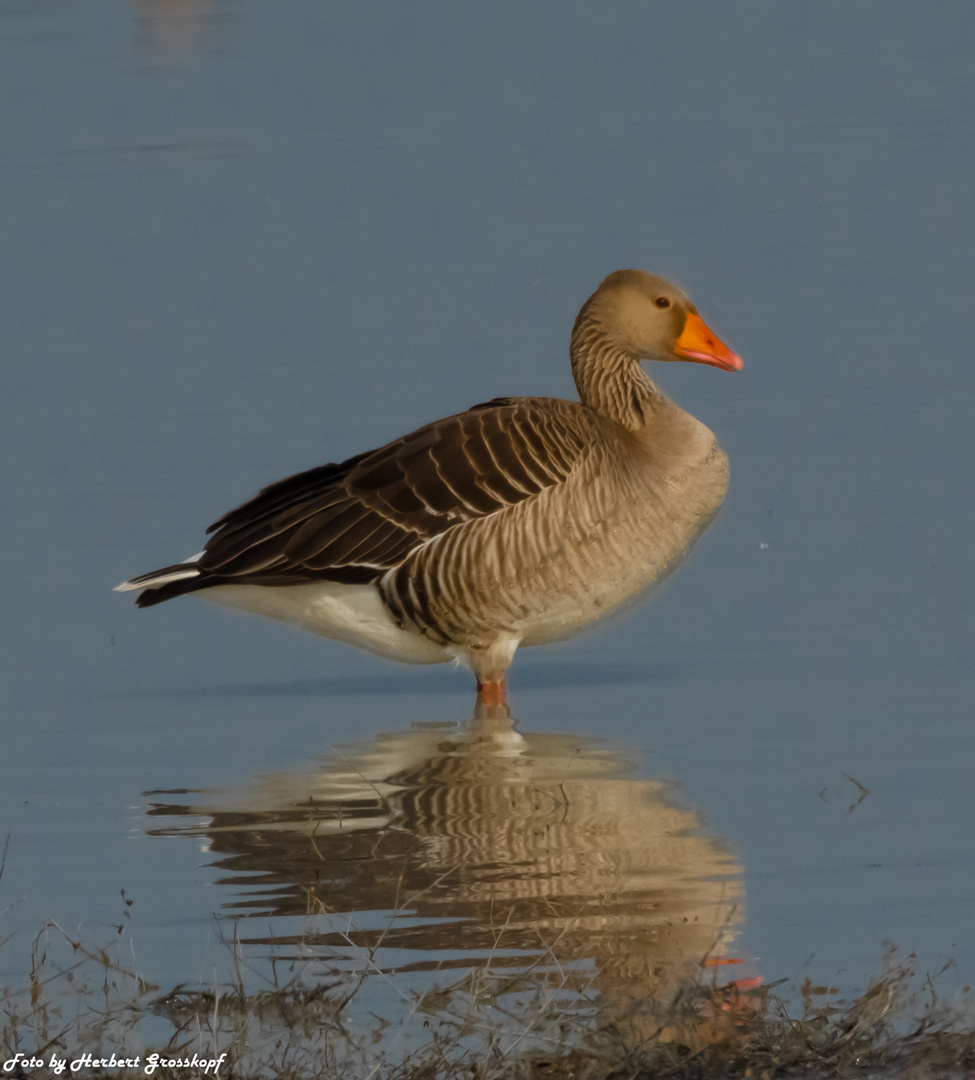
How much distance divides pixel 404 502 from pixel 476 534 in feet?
1.50

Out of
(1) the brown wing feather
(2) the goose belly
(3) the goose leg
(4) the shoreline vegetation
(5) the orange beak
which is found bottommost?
(4) the shoreline vegetation

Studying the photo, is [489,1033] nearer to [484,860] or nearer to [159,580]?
[484,860]

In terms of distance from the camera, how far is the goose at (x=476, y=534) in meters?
9.26

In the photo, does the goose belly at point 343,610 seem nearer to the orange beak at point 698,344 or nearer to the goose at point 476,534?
the goose at point 476,534

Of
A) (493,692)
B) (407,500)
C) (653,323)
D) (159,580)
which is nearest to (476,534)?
(407,500)

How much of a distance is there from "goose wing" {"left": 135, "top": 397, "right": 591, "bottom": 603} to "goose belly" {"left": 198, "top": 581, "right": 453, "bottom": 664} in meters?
0.14

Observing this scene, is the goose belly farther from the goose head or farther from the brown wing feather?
the goose head

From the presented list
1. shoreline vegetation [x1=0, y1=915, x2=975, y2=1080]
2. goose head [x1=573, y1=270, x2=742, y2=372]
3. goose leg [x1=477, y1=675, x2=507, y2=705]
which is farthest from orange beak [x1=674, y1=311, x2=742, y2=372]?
shoreline vegetation [x1=0, y1=915, x2=975, y2=1080]

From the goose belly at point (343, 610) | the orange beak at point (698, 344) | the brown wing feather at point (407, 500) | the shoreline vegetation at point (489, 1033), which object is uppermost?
the orange beak at point (698, 344)

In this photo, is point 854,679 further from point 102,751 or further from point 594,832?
point 102,751

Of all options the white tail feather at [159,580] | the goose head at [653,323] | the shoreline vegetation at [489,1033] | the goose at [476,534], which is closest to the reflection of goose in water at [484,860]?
the shoreline vegetation at [489,1033]

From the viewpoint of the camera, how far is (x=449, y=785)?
26.1 feet

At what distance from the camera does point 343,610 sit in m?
9.59

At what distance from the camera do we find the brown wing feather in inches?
367
